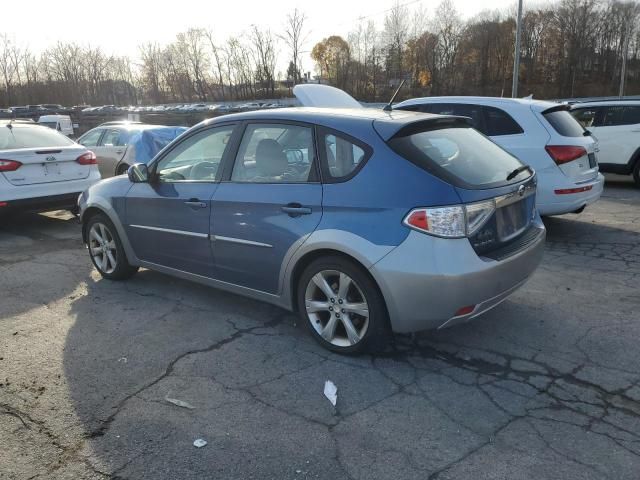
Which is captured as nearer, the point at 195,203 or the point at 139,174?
the point at 195,203

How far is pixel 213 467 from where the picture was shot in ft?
8.33

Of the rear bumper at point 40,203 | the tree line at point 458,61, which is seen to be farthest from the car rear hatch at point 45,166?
the tree line at point 458,61

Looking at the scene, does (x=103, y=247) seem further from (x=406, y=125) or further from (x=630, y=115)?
(x=630, y=115)

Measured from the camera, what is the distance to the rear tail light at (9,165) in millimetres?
6941

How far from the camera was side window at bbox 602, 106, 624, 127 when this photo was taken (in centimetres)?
1036

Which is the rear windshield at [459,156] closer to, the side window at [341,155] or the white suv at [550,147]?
the side window at [341,155]

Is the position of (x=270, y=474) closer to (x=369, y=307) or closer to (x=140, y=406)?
(x=140, y=406)

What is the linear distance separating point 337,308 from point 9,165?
5.69 metres

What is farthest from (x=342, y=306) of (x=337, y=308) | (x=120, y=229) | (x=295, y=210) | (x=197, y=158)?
(x=120, y=229)

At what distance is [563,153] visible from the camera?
617 centimetres

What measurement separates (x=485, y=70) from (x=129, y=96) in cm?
5796

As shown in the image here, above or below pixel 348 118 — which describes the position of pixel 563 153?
below

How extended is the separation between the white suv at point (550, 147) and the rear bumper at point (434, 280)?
132 inches

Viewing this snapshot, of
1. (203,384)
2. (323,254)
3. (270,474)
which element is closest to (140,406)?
(203,384)
